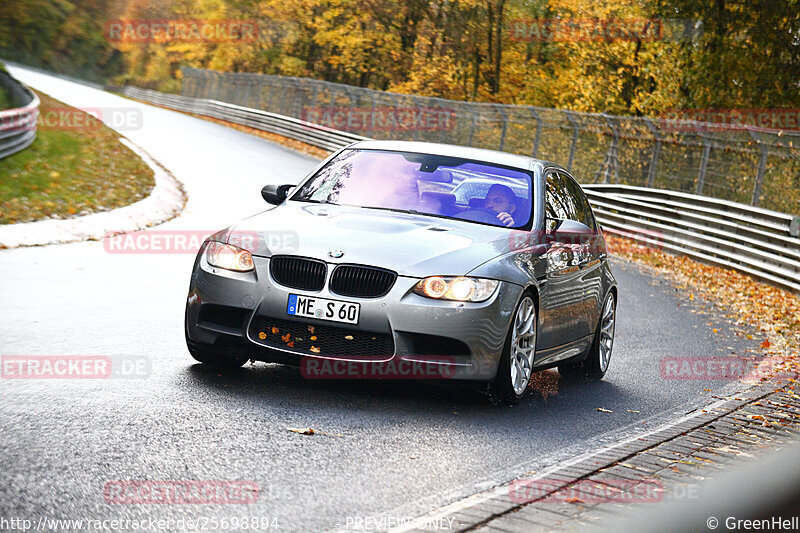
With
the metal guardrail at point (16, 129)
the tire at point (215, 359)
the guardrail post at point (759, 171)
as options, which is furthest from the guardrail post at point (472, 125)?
the tire at point (215, 359)

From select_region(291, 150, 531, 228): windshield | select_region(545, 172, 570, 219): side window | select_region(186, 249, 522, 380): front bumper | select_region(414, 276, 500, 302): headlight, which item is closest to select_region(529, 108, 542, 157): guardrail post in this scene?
select_region(545, 172, 570, 219): side window

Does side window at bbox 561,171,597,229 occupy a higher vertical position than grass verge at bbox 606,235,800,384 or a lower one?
higher

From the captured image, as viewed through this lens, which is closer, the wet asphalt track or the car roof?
the wet asphalt track

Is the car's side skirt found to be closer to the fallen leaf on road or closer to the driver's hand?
the driver's hand

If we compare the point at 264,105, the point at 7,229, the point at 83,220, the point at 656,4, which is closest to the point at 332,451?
the point at 7,229

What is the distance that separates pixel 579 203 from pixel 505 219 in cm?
168

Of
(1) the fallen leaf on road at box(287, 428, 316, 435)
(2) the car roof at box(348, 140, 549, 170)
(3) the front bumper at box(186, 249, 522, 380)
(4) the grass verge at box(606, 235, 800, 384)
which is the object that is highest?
(2) the car roof at box(348, 140, 549, 170)

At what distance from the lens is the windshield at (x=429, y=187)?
7957 mm

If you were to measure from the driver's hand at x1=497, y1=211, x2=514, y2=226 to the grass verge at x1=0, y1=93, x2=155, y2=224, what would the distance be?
28.7ft

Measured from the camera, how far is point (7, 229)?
45.1 ft

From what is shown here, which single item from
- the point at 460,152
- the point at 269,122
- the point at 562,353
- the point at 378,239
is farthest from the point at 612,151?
the point at 269,122

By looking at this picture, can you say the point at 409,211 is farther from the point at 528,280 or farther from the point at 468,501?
the point at 468,501

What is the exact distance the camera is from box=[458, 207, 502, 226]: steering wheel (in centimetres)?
784

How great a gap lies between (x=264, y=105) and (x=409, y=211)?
43.8 meters
